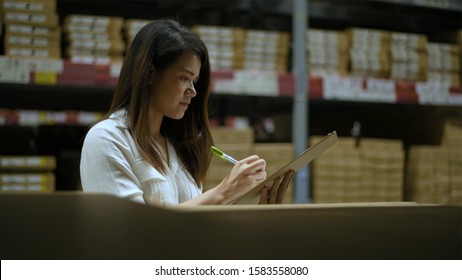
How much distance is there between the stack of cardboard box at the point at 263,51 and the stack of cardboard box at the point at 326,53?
0.48 feet

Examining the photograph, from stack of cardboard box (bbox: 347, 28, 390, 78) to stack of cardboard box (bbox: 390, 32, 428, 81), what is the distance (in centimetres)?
4

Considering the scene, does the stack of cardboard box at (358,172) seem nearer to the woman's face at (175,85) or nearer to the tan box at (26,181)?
the tan box at (26,181)

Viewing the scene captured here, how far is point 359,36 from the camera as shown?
3006 mm

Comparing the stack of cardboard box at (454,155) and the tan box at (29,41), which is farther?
the stack of cardboard box at (454,155)

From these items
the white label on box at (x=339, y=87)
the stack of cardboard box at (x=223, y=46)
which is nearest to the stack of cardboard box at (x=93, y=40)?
the stack of cardboard box at (x=223, y=46)

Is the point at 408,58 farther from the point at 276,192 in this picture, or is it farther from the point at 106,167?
the point at 106,167

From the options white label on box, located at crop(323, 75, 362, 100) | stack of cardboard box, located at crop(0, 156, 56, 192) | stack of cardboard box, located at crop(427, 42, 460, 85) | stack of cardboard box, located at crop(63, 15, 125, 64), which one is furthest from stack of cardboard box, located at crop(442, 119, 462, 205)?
stack of cardboard box, located at crop(0, 156, 56, 192)

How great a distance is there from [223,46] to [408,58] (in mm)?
1048

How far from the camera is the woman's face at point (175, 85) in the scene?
4.18ft

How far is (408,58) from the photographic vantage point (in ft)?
10.1

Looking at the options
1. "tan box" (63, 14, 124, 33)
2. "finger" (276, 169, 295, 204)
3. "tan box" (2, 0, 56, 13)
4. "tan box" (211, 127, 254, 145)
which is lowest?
"tan box" (211, 127, 254, 145)

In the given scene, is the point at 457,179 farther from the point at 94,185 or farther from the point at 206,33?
the point at 94,185

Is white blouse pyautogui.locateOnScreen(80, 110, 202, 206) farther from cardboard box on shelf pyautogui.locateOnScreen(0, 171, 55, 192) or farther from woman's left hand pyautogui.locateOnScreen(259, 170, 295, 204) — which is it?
cardboard box on shelf pyautogui.locateOnScreen(0, 171, 55, 192)

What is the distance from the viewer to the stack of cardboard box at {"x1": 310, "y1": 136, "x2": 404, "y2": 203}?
9.13ft
